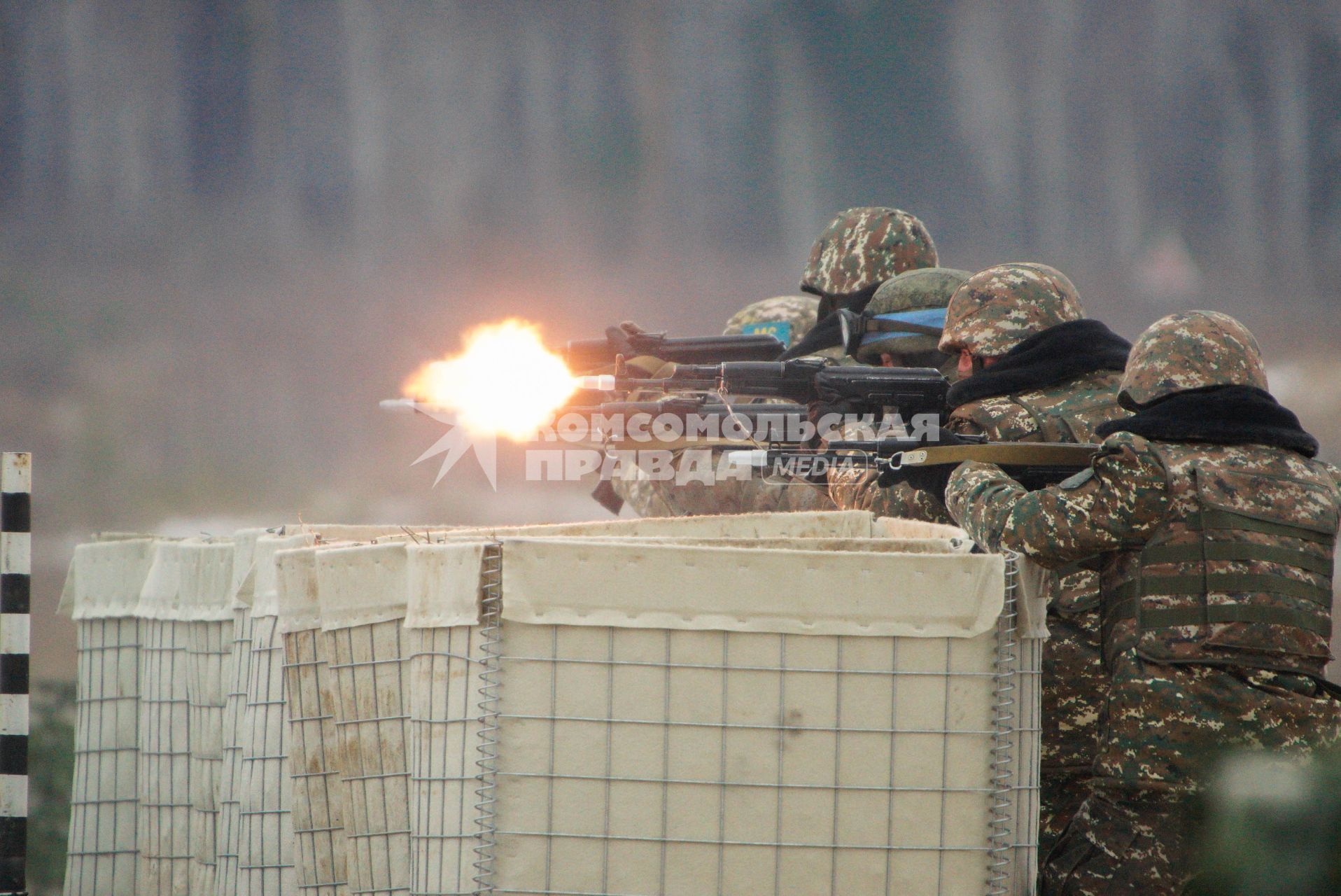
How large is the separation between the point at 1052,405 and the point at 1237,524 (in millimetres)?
702

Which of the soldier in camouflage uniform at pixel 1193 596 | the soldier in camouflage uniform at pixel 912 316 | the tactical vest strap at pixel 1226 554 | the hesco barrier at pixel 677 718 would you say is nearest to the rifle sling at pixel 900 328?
the soldier in camouflage uniform at pixel 912 316

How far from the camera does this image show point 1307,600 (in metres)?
3.13

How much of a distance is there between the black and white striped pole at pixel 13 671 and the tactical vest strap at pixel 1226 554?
3413 millimetres

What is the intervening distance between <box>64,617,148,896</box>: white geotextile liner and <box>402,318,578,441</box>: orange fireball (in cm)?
160

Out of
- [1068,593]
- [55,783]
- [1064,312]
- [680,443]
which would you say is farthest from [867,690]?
[55,783]

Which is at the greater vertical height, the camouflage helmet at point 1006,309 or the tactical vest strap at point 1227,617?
the camouflage helmet at point 1006,309

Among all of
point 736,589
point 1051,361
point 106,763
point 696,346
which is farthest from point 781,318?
point 736,589

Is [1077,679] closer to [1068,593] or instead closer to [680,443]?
[1068,593]

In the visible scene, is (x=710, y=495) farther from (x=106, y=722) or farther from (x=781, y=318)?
(x=106, y=722)

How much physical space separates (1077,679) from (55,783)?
358 centimetres

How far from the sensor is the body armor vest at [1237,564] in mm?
3074

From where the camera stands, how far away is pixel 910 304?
4805 millimetres

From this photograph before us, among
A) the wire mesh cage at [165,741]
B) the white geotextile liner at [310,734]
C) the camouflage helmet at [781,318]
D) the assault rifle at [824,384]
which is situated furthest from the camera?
the camouflage helmet at [781,318]

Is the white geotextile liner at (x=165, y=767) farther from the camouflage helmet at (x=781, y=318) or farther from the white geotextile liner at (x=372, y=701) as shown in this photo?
the camouflage helmet at (x=781, y=318)
